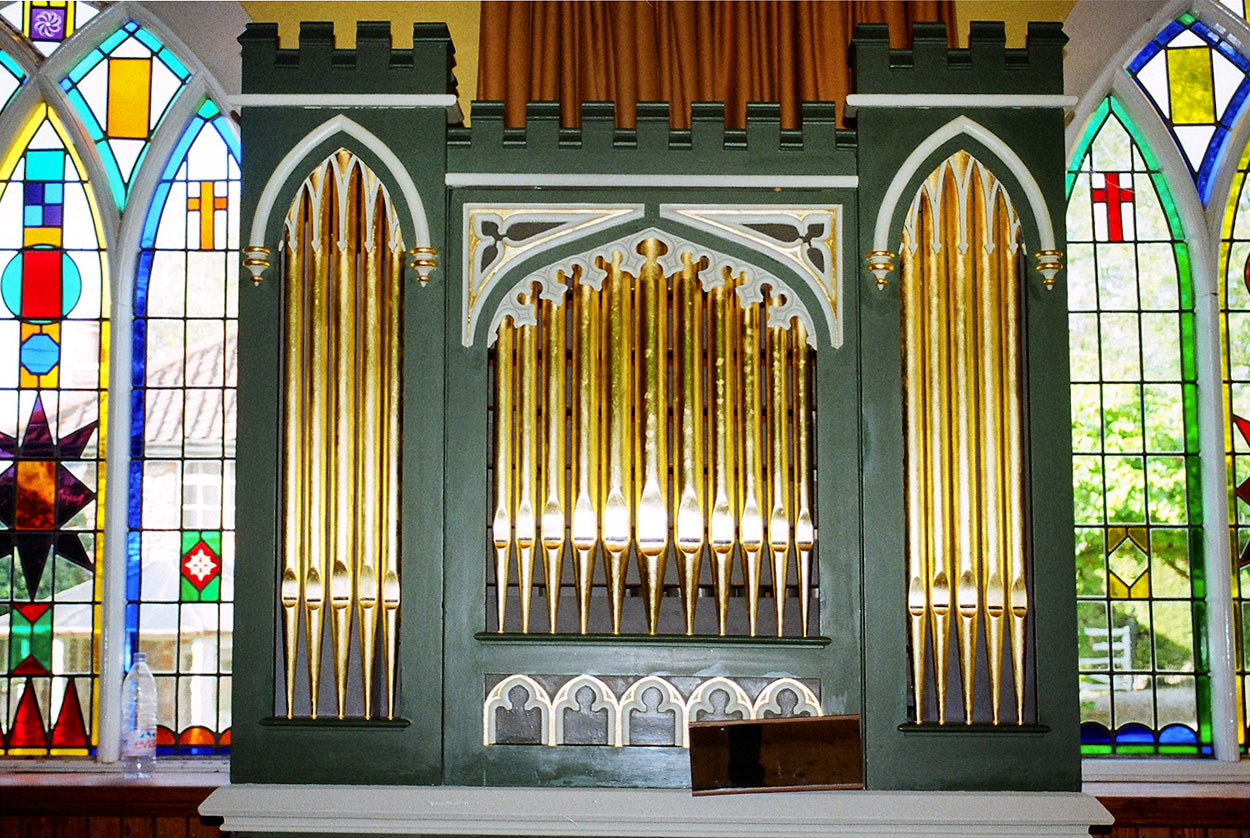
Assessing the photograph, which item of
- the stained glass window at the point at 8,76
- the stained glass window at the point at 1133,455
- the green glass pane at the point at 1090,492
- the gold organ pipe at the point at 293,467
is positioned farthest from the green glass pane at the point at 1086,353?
the stained glass window at the point at 8,76

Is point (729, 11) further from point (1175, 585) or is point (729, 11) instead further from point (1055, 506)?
point (1175, 585)

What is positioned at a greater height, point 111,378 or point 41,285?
point 41,285

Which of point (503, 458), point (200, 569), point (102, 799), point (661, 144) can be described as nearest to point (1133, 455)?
point (661, 144)

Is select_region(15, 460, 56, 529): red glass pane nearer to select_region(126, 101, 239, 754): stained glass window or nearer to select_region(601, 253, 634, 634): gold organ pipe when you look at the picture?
select_region(126, 101, 239, 754): stained glass window

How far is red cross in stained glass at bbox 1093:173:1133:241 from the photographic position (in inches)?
236

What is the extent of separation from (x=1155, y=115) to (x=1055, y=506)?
8.63 feet

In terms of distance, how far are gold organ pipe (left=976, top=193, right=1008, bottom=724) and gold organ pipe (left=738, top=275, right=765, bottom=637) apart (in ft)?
2.38

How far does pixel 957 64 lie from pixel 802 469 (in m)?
1.49

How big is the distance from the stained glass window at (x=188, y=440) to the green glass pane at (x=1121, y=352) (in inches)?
153

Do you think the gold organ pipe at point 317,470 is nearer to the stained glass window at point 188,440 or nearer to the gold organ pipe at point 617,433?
the gold organ pipe at point 617,433

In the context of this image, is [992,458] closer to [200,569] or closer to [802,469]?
[802,469]

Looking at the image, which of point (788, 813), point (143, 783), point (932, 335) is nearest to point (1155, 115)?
point (932, 335)

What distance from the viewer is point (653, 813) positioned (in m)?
4.09

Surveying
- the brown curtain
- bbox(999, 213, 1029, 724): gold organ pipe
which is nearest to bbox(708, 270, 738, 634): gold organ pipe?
bbox(999, 213, 1029, 724): gold organ pipe
